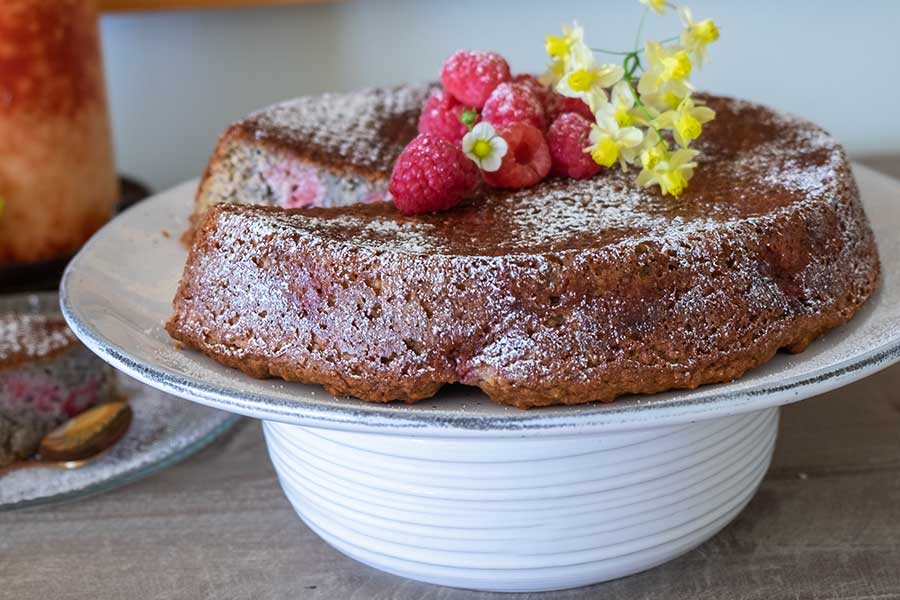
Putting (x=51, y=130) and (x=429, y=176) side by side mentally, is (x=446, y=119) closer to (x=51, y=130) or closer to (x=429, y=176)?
(x=429, y=176)

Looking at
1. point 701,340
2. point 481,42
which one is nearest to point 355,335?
point 701,340

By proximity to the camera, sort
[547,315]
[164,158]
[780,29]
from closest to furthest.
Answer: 1. [547,315]
2. [780,29]
3. [164,158]

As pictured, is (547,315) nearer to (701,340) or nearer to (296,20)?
(701,340)

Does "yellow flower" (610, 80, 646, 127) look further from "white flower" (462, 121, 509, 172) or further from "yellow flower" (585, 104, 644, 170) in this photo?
"white flower" (462, 121, 509, 172)

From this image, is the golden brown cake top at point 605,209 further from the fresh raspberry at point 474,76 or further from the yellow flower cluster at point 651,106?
the fresh raspberry at point 474,76

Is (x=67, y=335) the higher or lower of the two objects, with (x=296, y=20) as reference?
lower

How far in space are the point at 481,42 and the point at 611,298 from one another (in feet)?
4.66

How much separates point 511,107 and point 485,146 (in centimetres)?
9

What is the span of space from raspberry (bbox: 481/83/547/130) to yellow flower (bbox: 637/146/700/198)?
6.1 inches

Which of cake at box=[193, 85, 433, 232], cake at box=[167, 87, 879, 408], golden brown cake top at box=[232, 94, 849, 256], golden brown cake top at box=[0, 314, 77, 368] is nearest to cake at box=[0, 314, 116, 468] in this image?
golden brown cake top at box=[0, 314, 77, 368]

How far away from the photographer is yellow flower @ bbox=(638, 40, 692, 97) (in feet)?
4.06

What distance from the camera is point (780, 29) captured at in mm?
2336

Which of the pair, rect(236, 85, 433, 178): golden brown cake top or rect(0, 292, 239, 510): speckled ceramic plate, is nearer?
rect(0, 292, 239, 510): speckled ceramic plate

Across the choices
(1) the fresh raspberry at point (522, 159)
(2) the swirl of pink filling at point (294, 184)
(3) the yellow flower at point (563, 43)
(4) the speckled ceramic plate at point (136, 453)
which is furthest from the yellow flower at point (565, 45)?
(4) the speckled ceramic plate at point (136, 453)
